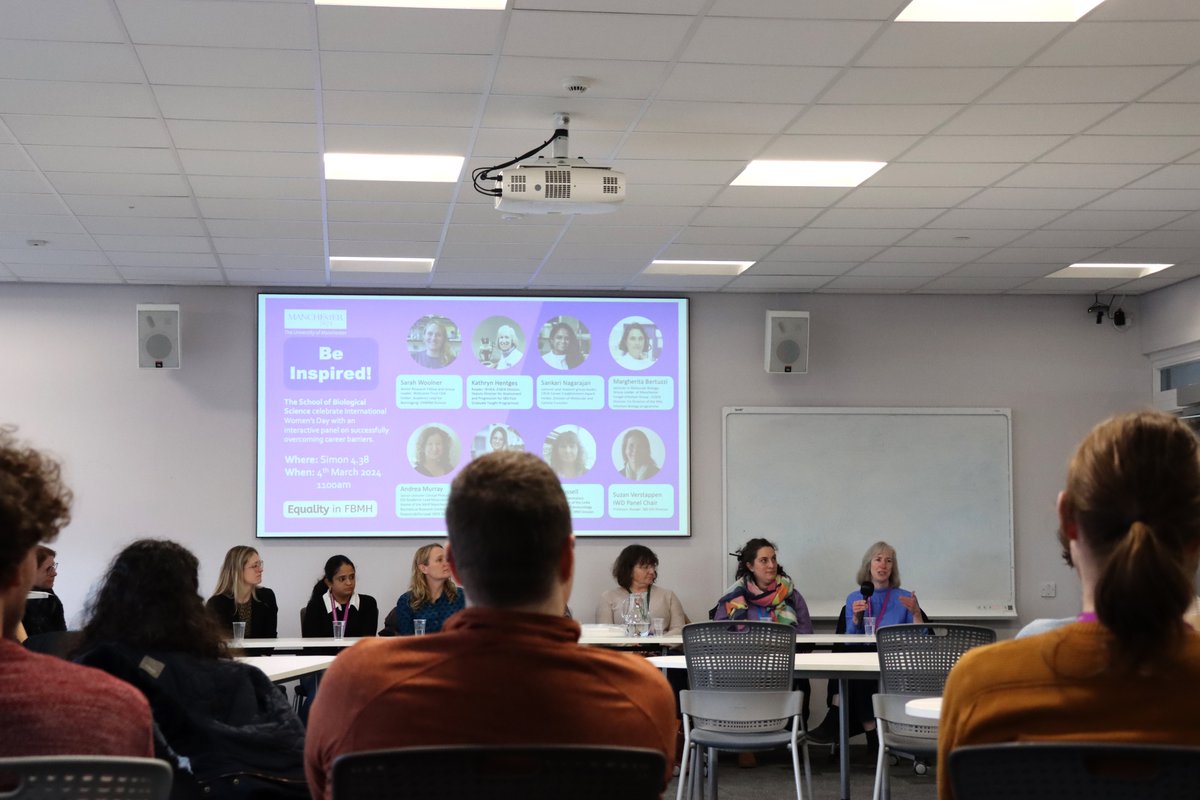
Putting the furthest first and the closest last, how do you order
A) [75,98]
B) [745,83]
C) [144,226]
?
[144,226]
[75,98]
[745,83]

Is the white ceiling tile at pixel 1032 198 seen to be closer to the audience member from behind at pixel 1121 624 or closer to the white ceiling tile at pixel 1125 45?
the white ceiling tile at pixel 1125 45

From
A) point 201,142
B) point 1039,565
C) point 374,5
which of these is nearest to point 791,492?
point 1039,565

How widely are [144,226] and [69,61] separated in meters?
2.72

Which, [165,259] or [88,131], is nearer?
[88,131]

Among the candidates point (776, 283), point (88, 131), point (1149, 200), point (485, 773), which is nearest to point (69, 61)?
point (88, 131)

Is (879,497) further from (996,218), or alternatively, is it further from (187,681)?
(187,681)

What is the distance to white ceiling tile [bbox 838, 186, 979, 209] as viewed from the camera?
253 inches

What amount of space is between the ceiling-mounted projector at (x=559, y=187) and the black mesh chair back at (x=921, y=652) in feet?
6.86

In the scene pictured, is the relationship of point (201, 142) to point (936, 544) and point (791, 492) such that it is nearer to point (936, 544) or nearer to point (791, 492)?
point (791, 492)

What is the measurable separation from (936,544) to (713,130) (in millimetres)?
4978

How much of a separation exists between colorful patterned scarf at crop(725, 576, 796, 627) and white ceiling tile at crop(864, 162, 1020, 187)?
8.97 feet

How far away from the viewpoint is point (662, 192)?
6.44 m

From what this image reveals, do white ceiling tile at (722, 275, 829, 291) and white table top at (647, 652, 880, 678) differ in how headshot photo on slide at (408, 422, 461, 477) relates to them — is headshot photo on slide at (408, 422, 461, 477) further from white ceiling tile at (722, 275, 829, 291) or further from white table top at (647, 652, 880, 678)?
white table top at (647, 652, 880, 678)

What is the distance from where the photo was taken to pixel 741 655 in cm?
531
